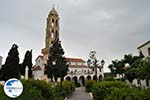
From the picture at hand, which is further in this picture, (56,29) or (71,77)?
(71,77)

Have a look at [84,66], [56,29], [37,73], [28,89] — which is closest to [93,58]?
[56,29]

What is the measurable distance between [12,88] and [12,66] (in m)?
39.7

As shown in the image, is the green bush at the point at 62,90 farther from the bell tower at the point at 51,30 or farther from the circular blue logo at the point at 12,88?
the bell tower at the point at 51,30

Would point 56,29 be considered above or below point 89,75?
above

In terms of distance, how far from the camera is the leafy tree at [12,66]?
147 ft

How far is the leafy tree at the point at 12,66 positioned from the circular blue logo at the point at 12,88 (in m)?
36.8

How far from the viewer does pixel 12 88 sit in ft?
24.8

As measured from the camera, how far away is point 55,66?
46688mm

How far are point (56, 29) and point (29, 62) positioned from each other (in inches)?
537

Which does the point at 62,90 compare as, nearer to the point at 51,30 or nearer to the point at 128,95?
the point at 128,95

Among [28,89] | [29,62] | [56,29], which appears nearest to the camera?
[28,89]

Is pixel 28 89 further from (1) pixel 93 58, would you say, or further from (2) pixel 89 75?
(2) pixel 89 75

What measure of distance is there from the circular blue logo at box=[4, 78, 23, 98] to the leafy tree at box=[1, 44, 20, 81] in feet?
121

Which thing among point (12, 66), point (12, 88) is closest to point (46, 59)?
point (12, 66)
